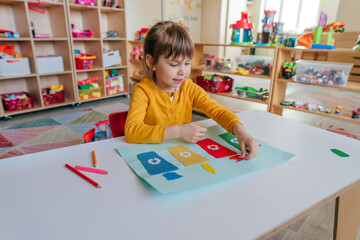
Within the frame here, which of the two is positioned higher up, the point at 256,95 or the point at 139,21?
the point at 139,21

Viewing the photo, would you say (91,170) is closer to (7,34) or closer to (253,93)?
(253,93)

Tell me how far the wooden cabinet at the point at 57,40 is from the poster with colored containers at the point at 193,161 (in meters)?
2.64

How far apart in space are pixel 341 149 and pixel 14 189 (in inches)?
35.1

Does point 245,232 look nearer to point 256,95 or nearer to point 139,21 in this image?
point 256,95

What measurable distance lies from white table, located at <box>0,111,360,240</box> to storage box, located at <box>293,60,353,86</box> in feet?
6.02

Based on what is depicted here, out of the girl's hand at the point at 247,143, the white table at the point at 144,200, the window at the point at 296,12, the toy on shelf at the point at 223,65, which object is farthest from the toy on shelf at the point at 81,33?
the window at the point at 296,12

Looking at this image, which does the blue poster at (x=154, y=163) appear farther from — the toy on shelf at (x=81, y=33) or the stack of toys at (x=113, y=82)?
the stack of toys at (x=113, y=82)

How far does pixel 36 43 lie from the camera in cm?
308

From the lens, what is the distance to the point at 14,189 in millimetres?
536

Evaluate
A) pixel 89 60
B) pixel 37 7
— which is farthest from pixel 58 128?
pixel 37 7

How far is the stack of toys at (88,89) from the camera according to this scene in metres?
3.32

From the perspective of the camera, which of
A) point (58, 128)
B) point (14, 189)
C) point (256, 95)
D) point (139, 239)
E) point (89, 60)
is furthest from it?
point (89, 60)

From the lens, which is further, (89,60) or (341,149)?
(89,60)

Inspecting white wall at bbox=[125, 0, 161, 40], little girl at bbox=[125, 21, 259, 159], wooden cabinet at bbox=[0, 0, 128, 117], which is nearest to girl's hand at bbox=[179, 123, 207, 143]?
little girl at bbox=[125, 21, 259, 159]
